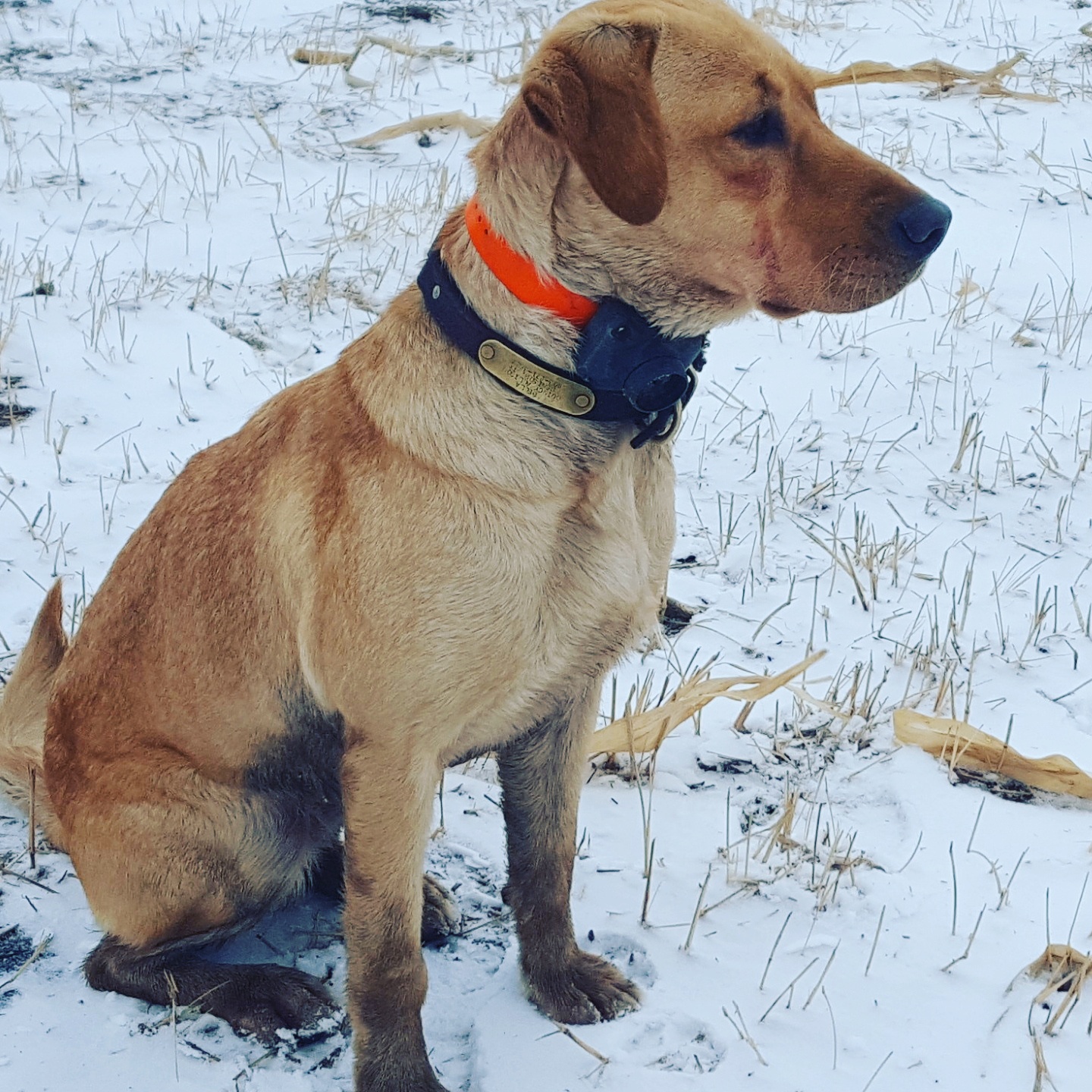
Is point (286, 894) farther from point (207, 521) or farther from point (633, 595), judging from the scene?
point (633, 595)

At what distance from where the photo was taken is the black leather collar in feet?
7.71

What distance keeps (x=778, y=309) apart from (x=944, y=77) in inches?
246

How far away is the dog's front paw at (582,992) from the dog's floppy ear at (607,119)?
1636 millimetres

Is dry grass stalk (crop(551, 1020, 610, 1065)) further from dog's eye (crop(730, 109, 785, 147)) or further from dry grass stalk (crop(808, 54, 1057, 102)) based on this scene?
dry grass stalk (crop(808, 54, 1057, 102))

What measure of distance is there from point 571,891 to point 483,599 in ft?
3.57

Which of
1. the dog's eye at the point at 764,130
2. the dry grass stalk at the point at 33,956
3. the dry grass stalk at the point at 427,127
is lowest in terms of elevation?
the dry grass stalk at the point at 33,956

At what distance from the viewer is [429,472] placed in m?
2.35

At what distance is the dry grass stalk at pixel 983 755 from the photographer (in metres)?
3.26

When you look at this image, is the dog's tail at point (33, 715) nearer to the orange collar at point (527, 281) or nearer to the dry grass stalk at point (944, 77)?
the orange collar at point (527, 281)

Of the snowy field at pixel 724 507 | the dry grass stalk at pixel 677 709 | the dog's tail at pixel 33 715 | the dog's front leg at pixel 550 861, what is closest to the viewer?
the snowy field at pixel 724 507

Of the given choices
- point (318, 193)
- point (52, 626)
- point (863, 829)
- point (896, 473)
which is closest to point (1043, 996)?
point (863, 829)

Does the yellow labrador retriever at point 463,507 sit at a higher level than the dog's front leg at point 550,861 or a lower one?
higher

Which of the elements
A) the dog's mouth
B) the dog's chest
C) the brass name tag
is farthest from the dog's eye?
the dog's chest

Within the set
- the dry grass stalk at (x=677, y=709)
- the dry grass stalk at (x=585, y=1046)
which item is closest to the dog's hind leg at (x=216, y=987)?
the dry grass stalk at (x=585, y=1046)
